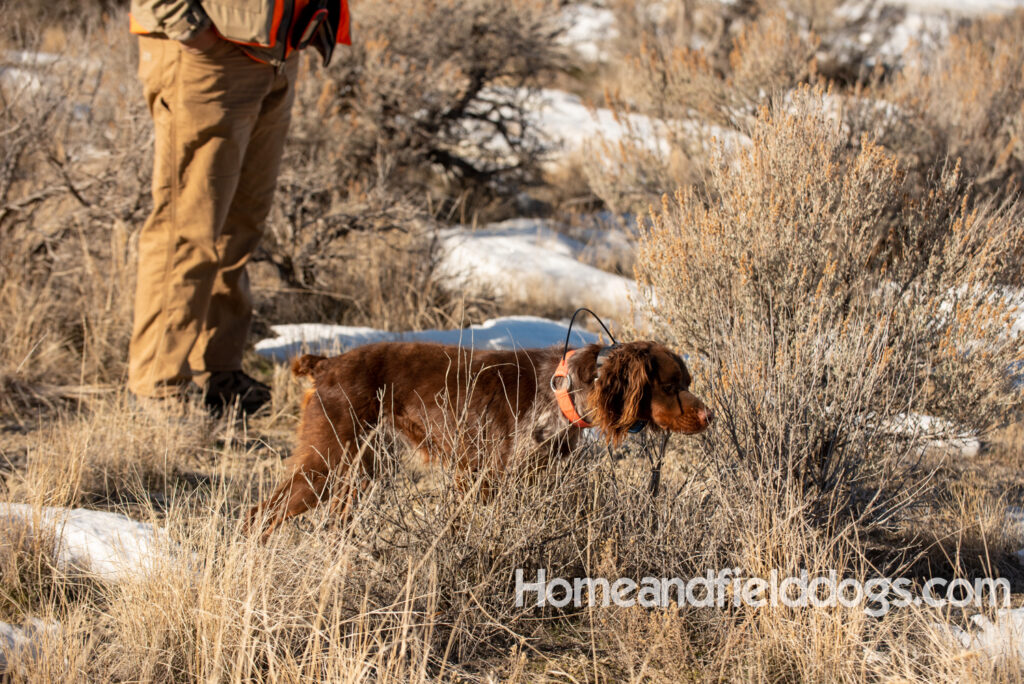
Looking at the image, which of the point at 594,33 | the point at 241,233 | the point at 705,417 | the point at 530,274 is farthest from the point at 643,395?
the point at 594,33

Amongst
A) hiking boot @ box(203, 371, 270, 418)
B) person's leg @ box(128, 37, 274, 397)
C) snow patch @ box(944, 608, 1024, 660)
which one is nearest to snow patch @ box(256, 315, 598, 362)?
hiking boot @ box(203, 371, 270, 418)

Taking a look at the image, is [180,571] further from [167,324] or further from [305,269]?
[305,269]

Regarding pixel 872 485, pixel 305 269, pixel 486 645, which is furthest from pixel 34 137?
pixel 872 485

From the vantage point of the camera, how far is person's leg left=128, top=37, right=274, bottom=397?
3.67 m

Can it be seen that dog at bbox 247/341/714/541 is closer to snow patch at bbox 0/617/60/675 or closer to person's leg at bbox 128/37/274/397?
snow patch at bbox 0/617/60/675

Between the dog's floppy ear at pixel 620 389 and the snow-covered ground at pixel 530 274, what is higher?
the dog's floppy ear at pixel 620 389

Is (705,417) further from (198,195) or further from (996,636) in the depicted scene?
(198,195)

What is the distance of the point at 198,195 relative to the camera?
3.78 meters

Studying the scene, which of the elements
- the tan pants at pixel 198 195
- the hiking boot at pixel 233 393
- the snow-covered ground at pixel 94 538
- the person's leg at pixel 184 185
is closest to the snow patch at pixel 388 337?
the hiking boot at pixel 233 393

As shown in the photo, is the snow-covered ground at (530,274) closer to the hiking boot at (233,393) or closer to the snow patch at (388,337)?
the snow patch at (388,337)

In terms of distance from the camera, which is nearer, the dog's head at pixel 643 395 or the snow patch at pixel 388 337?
the dog's head at pixel 643 395

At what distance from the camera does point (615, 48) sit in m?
15.4

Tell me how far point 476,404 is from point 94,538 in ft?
4.35

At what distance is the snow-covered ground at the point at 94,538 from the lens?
8.02 ft
